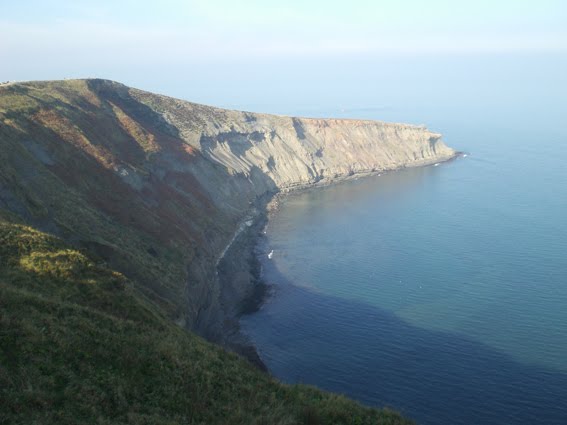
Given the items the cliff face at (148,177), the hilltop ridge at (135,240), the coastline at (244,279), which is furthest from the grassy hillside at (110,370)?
the coastline at (244,279)

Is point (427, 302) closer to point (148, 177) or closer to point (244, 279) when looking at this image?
point (244, 279)

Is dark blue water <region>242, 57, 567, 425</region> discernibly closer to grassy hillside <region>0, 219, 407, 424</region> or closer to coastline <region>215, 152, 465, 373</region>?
coastline <region>215, 152, 465, 373</region>

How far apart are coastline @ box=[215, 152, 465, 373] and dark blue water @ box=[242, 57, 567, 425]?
154cm

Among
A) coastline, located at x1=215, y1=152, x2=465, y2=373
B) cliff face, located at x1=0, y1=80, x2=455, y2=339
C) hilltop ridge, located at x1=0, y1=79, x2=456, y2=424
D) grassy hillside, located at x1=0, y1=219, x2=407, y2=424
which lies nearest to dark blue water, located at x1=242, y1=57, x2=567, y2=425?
coastline, located at x1=215, y1=152, x2=465, y2=373

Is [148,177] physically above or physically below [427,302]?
above

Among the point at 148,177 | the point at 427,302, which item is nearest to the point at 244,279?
the point at 148,177

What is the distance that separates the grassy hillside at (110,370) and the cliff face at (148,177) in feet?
37.7

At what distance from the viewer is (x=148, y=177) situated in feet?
223

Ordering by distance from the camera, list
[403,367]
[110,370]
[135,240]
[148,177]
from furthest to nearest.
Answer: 1. [148,177]
2. [135,240]
3. [403,367]
4. [110,370]

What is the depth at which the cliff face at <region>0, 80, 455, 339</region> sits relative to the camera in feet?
144

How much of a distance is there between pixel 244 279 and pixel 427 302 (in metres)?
23.8

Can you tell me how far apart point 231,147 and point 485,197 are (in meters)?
59.0

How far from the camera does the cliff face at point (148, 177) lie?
43812 millimetres

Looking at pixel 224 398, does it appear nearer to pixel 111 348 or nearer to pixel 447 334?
pixel 111 348
